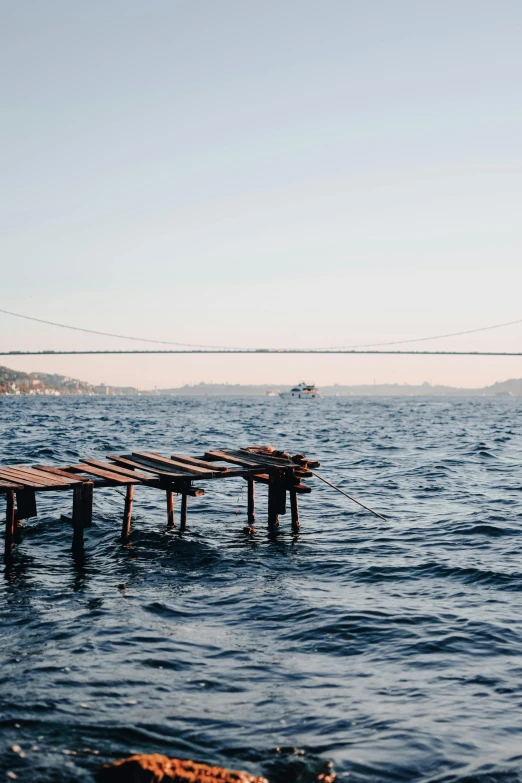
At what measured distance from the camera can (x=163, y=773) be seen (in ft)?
17.1

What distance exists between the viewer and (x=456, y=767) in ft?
21.3

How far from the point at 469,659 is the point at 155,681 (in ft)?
12.2

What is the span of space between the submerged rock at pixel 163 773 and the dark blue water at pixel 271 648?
2.74ft

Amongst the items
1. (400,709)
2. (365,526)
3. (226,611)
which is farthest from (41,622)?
(365,526)

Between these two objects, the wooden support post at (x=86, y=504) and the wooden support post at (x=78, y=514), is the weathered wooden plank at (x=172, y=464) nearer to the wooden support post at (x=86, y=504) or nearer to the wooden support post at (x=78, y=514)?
the wooden support post at (x=86, y=504)

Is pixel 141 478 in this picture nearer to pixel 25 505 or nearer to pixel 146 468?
pixel 146 468

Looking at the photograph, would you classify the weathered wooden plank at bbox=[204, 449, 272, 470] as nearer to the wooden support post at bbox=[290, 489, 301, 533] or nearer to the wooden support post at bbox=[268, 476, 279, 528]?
the wooden support post at bbox=[268, 476, 279, 528]

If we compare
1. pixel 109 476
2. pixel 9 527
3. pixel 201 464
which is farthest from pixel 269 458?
pixel 9 527

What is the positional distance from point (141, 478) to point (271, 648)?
6.78 m

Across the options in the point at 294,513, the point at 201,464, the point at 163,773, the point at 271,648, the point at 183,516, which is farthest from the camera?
the point at 294,513

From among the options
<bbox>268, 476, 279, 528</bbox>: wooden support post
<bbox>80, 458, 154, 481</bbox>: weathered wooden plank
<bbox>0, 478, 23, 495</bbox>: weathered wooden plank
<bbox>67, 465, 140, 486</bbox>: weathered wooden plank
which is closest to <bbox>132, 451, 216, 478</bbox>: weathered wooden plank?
<bbox>80, 458, 154, 481</bbox>: weathered wooden plank

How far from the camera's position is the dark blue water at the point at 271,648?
672 cm

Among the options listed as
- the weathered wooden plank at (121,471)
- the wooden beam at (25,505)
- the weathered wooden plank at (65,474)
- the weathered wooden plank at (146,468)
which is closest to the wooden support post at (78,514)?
the weathered wooden plank at (65,474)

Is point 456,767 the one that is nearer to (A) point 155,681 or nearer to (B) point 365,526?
(A) point 155,681
